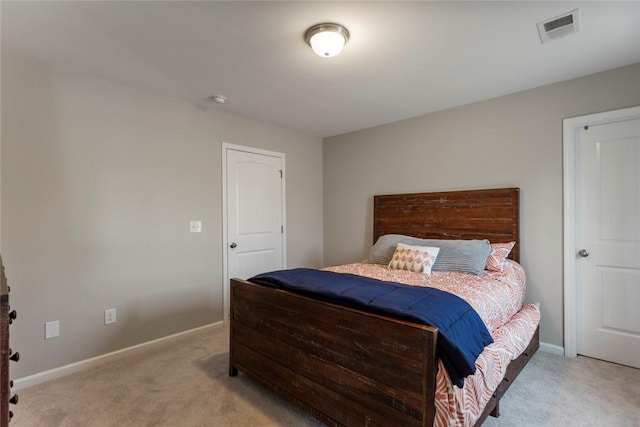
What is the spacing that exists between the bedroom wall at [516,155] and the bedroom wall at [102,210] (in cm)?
184

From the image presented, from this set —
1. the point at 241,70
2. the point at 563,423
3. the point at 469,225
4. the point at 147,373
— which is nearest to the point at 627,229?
the point at 469,225

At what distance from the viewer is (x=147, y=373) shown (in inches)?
92.4

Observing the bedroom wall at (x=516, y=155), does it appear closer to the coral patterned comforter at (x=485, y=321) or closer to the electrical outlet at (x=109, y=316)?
the coral patterned comforter at (x=485, y=321)

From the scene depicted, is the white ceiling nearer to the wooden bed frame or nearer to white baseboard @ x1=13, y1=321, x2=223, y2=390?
the wooden bed frame

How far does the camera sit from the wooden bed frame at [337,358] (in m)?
1.34

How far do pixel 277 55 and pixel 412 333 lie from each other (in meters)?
2.00

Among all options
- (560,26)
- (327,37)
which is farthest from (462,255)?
(327,37)

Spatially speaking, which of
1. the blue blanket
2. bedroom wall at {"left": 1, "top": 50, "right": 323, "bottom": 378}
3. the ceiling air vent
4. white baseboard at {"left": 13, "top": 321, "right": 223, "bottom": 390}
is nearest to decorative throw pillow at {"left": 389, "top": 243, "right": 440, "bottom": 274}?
the blue blanket

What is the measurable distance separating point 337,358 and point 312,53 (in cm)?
199

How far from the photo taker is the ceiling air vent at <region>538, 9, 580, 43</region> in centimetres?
179

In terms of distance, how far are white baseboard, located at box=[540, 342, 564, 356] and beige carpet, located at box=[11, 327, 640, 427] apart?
117 millimetres

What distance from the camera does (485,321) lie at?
1836 mm

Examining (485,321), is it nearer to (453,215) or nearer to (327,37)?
(453,215)

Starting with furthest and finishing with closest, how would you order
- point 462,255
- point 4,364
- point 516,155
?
1. point 516,155
2. point 462,255
3. point 4,364
